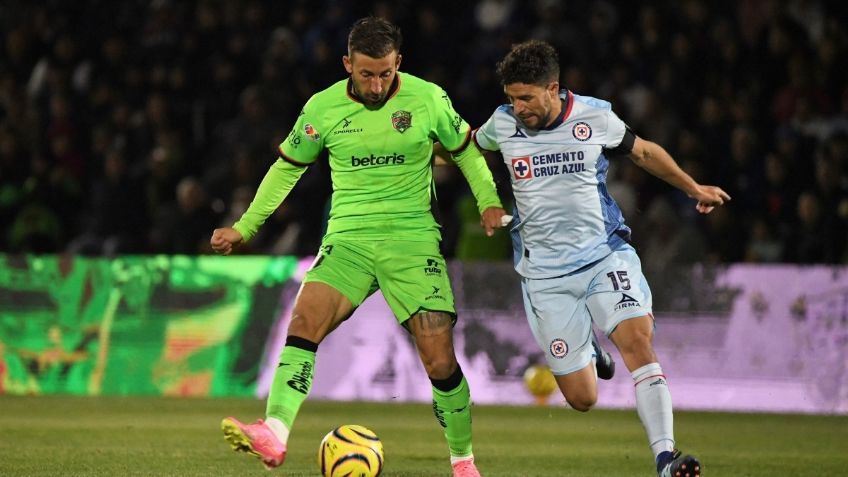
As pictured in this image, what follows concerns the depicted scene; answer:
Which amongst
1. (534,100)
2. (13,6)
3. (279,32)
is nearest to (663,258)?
(279,32)

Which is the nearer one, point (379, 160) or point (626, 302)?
point (626, 302)

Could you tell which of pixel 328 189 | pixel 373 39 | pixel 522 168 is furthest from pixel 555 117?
pixel 328 189

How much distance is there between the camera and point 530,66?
23.4ft

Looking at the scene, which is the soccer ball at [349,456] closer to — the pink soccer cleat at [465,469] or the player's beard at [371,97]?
the pink soccer cleat at [465,469]

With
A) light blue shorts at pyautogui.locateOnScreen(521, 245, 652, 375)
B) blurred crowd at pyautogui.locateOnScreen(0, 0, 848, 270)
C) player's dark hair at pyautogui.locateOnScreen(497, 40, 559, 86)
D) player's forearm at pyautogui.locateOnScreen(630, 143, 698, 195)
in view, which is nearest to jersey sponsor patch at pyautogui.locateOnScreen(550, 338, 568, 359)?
light blue shorts at pyautogui.locateOnScreen(521, 245, 652, 375)

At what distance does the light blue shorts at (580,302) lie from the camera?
7262mm

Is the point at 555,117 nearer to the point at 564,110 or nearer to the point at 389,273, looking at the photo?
the point at 564,110

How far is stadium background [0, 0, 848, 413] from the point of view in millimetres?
12758

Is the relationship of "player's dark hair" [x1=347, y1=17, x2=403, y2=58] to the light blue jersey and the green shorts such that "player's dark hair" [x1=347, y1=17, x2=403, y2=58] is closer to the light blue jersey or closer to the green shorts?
the light blue jersey

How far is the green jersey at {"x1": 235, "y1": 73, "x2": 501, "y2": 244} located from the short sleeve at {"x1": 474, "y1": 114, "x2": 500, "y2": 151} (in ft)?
0.72

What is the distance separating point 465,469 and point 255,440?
4.66 feet

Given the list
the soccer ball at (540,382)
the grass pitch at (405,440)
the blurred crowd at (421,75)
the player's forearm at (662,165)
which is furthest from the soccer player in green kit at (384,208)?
the blurred crowd at (421,75)

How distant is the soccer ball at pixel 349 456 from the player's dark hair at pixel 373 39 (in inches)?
73.7

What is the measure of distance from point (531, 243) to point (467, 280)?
18.3 feet
